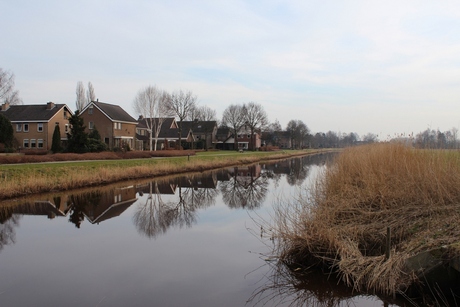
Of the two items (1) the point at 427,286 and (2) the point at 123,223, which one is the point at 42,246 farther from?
(1) the point at 427,286

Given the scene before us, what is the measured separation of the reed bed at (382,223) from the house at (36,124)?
40.7 m

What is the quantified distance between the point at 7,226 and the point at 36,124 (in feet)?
120

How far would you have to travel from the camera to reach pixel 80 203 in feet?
49.3

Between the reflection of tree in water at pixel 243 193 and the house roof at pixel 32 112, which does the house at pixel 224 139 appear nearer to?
the house roof at pixel 32 112

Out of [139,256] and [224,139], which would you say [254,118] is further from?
[139,256]

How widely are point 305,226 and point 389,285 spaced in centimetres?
210

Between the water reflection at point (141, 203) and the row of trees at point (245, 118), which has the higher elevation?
the row of trees at point (245, 118)

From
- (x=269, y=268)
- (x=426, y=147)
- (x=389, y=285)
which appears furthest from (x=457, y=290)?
(x=426, y=147)

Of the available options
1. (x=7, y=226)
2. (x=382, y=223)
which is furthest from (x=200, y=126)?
(x=382, y=223)

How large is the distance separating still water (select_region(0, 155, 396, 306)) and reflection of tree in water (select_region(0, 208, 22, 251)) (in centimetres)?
3

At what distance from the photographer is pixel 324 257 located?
270 inches

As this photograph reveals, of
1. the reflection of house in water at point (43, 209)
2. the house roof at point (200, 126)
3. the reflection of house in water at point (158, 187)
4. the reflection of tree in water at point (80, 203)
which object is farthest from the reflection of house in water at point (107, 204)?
the house roof at point (200, 126)

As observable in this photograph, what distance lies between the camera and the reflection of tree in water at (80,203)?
495 inches

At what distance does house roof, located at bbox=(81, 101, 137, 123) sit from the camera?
4466 cm
